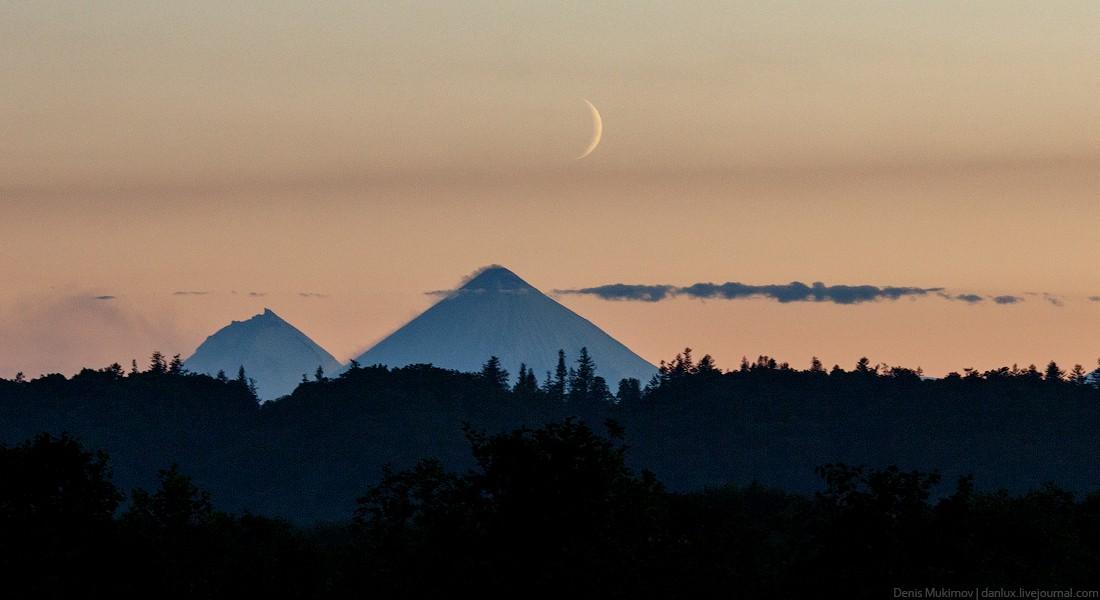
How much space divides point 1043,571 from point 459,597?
30766 millimetres

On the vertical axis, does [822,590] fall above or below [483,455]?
below

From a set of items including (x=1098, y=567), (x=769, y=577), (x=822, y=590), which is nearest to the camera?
(x=822, y=590)

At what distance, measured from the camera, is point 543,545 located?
2854 inches

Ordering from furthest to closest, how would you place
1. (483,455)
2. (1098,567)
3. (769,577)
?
(1098,567) < (769,577) < (483,455)

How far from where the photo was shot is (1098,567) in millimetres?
91875

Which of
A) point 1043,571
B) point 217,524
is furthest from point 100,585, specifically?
point 1043,571

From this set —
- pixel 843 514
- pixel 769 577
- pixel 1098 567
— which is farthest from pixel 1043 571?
pixel 843 514

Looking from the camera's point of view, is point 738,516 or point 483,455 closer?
point 483,455

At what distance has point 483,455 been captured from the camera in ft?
246

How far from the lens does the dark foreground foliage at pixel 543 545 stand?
70438 millimetres

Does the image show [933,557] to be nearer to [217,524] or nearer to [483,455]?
[483,455]

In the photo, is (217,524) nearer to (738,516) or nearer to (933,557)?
(738,516)

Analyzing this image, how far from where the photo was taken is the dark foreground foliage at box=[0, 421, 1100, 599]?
231 ft

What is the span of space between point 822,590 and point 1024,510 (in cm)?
3607
